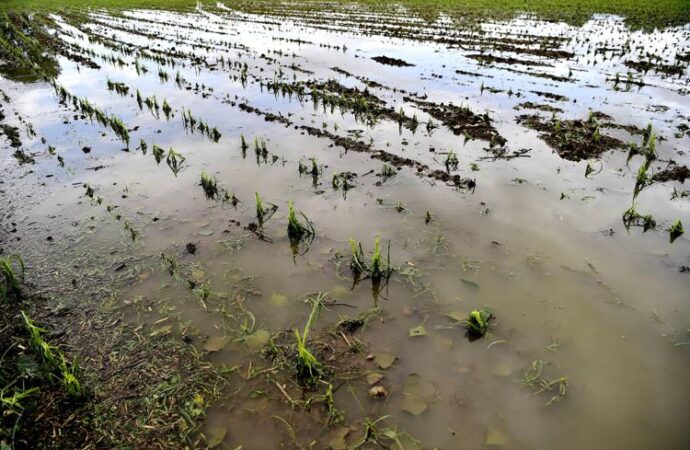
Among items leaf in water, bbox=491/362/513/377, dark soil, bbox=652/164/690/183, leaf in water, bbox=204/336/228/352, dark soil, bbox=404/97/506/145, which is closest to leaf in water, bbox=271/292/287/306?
leaf in water, bbox=204/336/228/352

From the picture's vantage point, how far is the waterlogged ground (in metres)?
3.54

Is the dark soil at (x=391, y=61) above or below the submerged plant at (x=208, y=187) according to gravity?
above

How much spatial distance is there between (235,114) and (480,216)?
7.02 m

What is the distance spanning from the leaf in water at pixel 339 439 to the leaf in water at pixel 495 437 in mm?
1153

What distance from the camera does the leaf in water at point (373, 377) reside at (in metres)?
3.71

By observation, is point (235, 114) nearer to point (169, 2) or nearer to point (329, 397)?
point (329, 397)

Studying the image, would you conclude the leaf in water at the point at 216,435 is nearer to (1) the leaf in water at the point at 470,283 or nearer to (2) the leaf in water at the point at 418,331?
(2) the leaf in water at the point at 418,331

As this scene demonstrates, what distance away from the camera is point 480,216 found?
19.9ft

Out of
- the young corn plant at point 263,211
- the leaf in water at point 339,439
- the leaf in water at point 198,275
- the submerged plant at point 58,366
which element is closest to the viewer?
the leaf in water at point 339,439

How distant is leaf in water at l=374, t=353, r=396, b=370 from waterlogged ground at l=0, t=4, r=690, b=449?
1 centimetres

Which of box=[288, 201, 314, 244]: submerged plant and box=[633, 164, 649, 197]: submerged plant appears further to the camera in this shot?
box=[633, 164, 649, 197]: submerged plant

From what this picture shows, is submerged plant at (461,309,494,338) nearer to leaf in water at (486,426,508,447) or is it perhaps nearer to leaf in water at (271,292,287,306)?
leaf in water at (486,426,508,447)

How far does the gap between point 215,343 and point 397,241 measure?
8.90 feet

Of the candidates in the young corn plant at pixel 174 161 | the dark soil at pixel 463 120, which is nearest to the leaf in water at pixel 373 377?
the young corn plant at pixel 174 161
